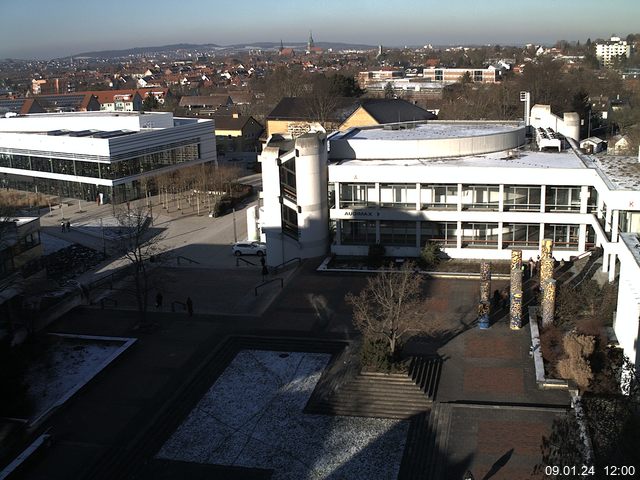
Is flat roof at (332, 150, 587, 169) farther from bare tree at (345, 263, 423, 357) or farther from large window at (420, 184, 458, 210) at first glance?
bare tree at (345, 263, 423, 357)

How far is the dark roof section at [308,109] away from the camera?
238ft

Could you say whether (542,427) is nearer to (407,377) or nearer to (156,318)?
(407,377)

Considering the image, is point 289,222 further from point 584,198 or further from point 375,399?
point 375,399

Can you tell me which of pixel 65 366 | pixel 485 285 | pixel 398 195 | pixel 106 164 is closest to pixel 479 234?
pixel 398 195

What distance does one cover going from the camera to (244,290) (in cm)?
3269

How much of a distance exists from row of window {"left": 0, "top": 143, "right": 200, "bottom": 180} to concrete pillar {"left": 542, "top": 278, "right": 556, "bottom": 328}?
40920mm

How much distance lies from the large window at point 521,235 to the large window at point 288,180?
1093 centimetres

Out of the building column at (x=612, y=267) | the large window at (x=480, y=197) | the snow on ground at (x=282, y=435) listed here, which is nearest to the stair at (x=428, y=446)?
the snow on ground at (x=282, y=435)

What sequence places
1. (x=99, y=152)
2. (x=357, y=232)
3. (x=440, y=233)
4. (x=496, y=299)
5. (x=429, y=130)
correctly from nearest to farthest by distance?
1. (x=496, y=299)
2. (x=440, y=233)
3. (x=357, y=232)
4. (x=429, y=130)
5. (x=99, y=152)

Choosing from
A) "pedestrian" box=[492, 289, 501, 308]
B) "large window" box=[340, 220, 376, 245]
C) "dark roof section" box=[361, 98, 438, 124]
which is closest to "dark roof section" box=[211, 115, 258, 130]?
"dark roof section" box=[361, 98, 438, 124]

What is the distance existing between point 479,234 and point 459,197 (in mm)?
2269

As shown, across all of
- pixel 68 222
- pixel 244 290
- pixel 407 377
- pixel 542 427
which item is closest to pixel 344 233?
pixel 244 290

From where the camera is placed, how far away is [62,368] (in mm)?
25094

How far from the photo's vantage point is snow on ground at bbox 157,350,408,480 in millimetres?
18641
